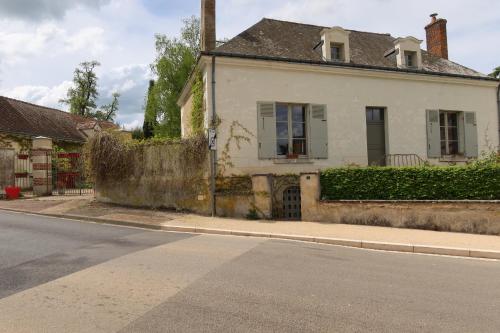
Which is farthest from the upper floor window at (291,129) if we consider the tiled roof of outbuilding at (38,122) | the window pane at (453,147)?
the tiled roof of outbuilding at (38,122)

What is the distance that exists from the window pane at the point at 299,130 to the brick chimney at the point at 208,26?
3.88m

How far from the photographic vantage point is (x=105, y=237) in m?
8.58

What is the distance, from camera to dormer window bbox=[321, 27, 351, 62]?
571 inches

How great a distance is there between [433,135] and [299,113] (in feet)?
18.4

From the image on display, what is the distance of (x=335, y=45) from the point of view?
1489 cm

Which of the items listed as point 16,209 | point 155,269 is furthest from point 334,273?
point 16,209

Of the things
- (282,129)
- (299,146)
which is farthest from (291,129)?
(299,146)

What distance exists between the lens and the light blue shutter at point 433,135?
50.1 feet

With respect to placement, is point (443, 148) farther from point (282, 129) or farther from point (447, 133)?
point (282, 129)

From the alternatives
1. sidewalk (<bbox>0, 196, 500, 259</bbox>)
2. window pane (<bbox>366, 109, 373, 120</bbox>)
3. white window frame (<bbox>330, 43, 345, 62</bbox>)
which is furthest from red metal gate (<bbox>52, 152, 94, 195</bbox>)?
window pane (<bbox>366, 109, 373, 120</bbox>)

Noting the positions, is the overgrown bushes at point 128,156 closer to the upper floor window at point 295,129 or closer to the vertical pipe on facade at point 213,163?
the vertical pipe on facade at point 213,163

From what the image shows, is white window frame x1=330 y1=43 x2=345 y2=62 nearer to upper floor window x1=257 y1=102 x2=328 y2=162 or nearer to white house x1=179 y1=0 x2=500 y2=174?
white house x1=179 y1=0 x2=500 y2=174

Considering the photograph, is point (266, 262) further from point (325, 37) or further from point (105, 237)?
point (325, 37)

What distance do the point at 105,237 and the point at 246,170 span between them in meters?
5.39
